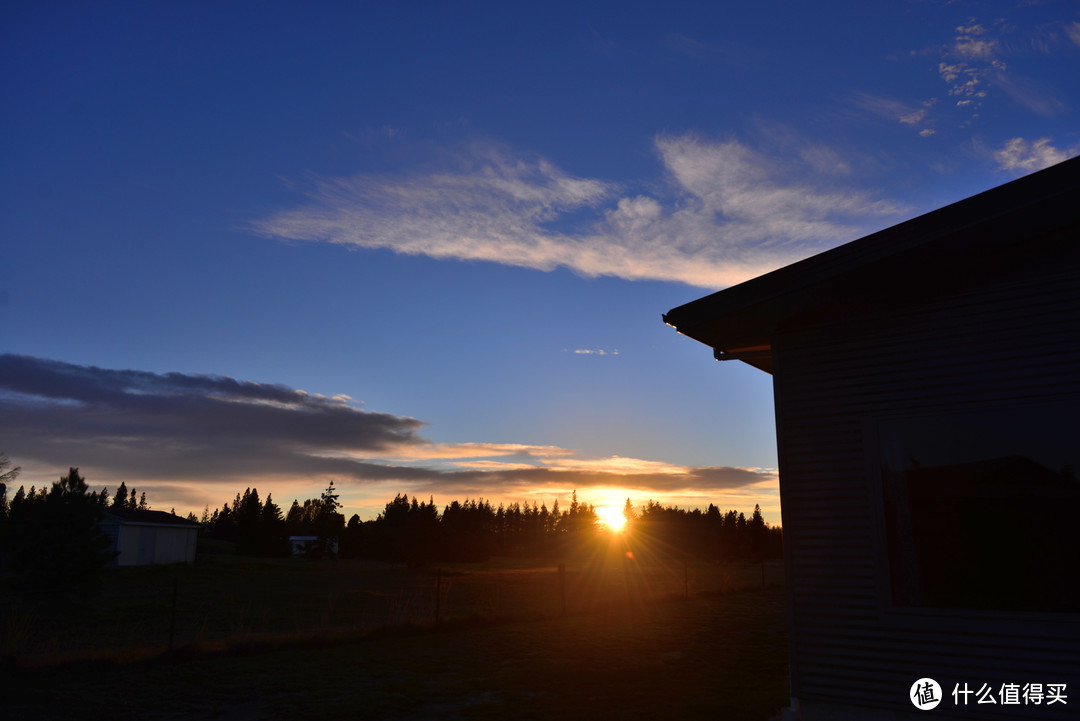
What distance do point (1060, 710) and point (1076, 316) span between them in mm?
3035

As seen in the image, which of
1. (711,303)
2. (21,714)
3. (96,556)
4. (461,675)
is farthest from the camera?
(96,556)

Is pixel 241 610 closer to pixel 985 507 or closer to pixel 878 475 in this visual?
pixel 878 475

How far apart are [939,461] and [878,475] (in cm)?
56

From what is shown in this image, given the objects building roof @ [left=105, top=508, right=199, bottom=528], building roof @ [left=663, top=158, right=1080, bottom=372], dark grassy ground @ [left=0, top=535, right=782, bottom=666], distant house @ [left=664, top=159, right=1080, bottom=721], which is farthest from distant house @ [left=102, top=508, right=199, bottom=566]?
distant house @ [left=664, top=159, right=1080, bottom=721]

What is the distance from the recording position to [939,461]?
5.88 metres

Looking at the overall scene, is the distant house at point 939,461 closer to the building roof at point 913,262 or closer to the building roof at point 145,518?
the building roof at point 913,262

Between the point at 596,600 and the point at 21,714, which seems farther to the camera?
the point at 596,600

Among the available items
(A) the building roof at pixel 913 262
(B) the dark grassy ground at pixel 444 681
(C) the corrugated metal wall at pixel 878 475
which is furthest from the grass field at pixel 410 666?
(A) the building roof at pixel 913 262

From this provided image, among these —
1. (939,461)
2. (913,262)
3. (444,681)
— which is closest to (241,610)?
(444,681)

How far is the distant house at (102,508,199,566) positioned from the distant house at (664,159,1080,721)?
46.1 meters

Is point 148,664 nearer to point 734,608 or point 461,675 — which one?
point 461,675

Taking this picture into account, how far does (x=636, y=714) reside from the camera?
24.4 ft

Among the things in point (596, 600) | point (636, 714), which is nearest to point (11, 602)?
point (596, 600)

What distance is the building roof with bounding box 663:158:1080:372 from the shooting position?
213 inches
